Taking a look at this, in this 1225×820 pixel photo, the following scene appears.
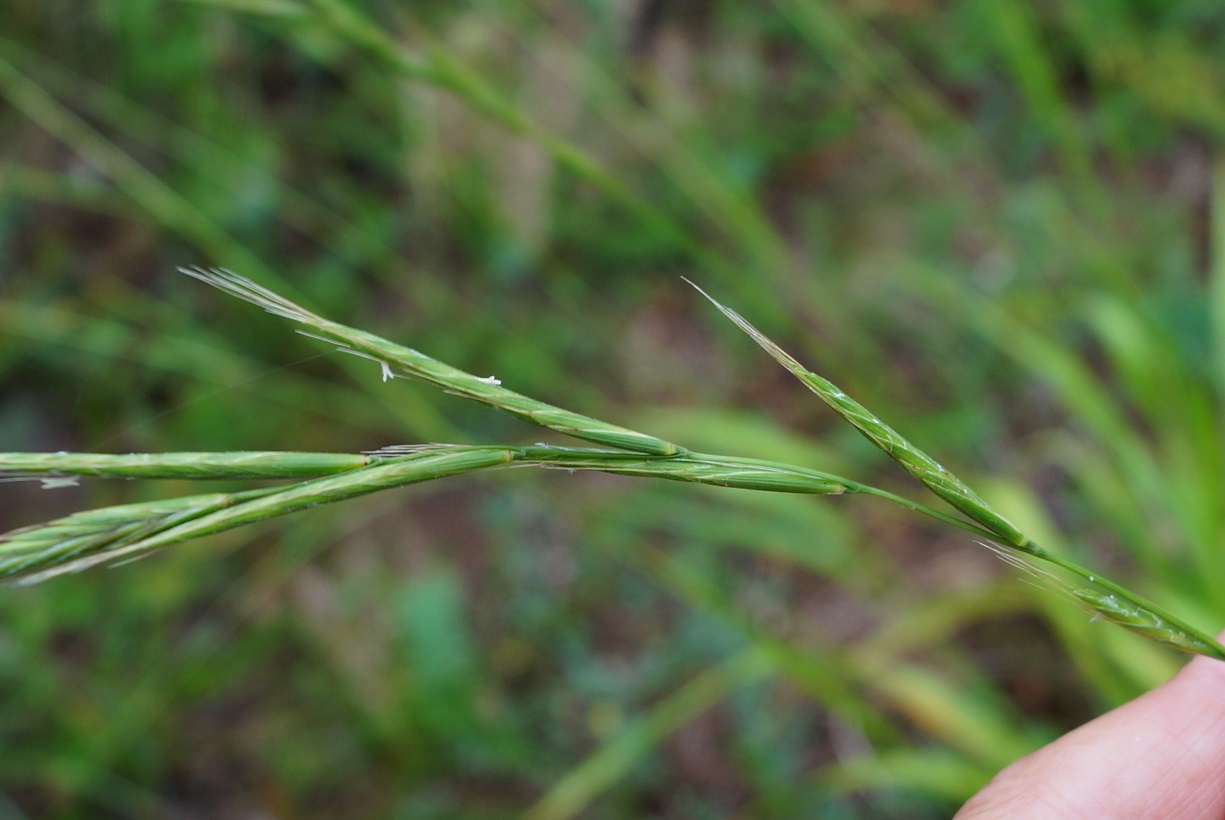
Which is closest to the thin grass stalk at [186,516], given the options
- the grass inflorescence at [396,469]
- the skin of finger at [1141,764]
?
the grass inflorescence at [396,469]

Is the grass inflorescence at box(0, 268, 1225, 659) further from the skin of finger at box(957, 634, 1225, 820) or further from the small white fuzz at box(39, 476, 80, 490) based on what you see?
the skin of finger at box(957, 634, 1225, 820)

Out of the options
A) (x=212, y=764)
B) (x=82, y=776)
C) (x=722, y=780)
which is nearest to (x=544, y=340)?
(x=722, y=780)

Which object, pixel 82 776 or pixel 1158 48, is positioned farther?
pixel 1158 48

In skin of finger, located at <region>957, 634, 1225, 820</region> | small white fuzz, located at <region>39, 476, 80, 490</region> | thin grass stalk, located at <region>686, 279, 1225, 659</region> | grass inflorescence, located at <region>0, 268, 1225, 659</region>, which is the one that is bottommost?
skin of finger, located at <region>957, 634, 1225, 820</region>

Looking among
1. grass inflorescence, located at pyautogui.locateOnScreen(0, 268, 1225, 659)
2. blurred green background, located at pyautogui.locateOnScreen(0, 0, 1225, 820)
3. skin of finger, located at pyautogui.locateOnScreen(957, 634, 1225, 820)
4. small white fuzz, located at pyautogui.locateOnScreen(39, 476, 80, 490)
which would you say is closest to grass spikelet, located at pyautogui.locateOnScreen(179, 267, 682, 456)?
grass inflorescence, located at pyautogui.locateOnScreen(0, 268, 1225, 659)

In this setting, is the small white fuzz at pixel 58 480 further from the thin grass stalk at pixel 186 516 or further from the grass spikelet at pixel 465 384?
the grass spikelet at pixel 465 384

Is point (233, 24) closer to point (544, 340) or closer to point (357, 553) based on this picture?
point (544, 340)
